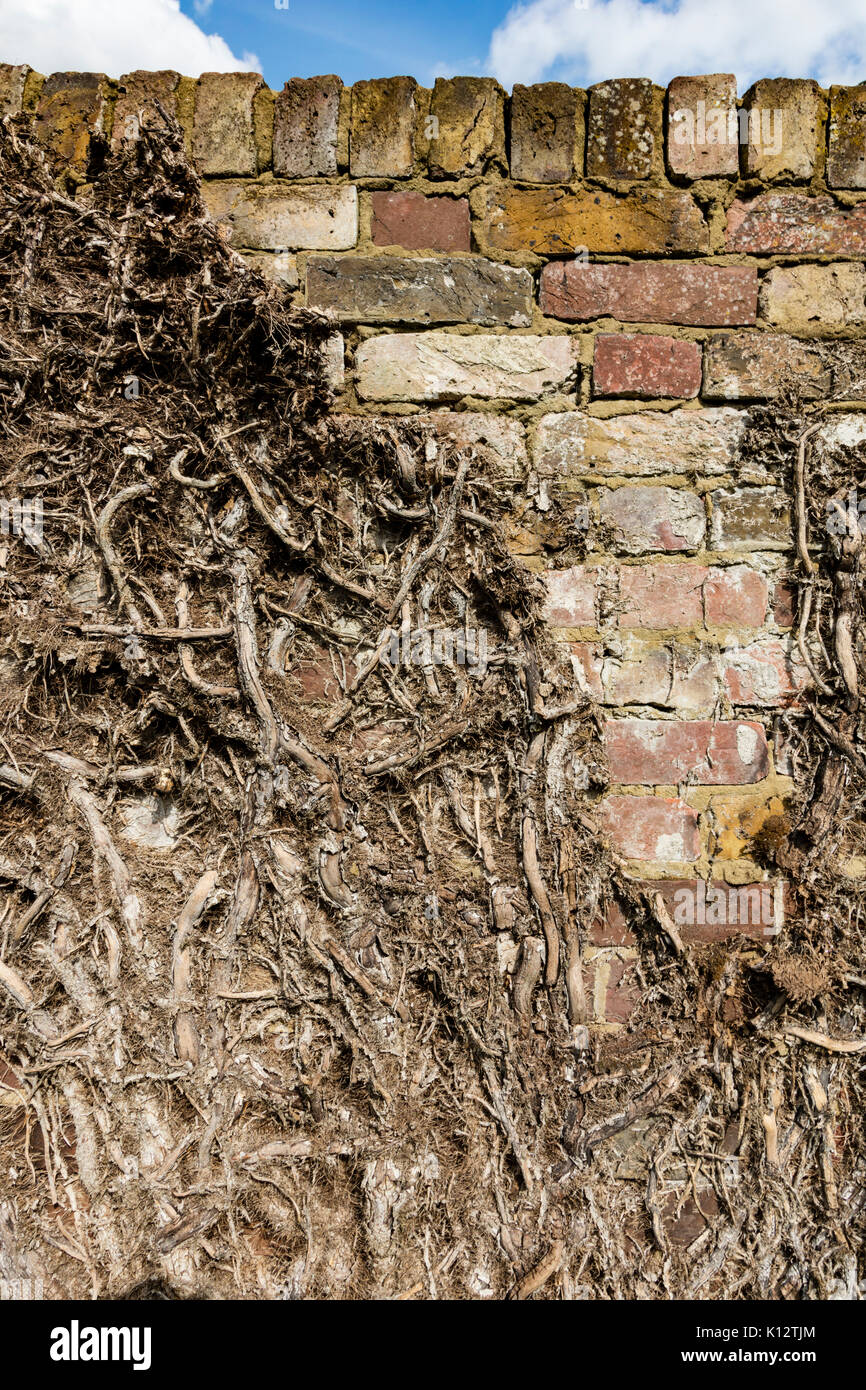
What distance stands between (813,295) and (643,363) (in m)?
0.38

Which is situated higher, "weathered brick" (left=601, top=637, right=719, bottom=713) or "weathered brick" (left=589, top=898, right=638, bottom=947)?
"weathered brick" (left=601, top=637, right=719, bottom=713)

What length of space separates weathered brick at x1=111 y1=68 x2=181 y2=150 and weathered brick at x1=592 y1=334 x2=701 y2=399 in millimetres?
1018

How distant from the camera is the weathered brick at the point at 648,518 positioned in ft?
5.57

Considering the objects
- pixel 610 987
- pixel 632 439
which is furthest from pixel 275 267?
pixel 610 987

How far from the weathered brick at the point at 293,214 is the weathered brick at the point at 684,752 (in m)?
1.17

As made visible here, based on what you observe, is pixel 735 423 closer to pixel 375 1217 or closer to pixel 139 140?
pixel 139 140

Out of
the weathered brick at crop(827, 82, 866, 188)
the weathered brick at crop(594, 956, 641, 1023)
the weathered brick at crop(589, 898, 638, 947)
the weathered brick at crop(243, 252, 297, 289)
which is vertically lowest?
the weathered brick at crop(594, 956, 641, 1023)

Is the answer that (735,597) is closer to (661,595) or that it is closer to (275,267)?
(661,595)

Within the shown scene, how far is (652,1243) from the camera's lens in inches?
66.4

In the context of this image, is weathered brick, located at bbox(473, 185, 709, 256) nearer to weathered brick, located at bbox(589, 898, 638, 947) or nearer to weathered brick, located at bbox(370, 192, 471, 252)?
weathered brick, located at bbox(370, 192, 471, 252)

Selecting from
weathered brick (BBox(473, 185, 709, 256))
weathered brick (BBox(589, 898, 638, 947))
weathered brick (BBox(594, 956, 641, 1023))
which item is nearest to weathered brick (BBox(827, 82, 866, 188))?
weathered brick (BBox(473, 185, 709, 256))

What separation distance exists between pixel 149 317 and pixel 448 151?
70 cm

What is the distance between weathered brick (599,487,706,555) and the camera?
1698mm
